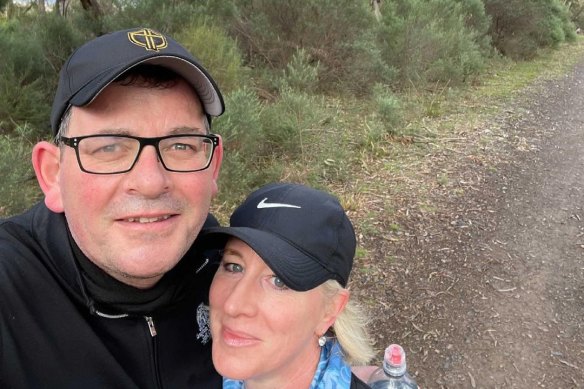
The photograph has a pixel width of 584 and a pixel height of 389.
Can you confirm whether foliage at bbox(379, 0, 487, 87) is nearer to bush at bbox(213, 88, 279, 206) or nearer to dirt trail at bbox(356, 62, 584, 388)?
dirt trail at bbox(356, 62, 584, 388)

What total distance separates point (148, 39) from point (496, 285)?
407 centimetres

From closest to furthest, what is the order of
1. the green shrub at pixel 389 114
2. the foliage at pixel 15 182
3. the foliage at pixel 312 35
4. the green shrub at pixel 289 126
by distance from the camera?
1. the foliage at pixel 15 182
2. the green shrub at pixel 289 126
3. the green shrub at pixel 389 114
4. the foliage at pixel 312 35

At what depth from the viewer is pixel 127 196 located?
143cm

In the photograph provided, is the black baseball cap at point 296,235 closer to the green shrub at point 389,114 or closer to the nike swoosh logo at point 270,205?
the nike swoosh logo at point 270,205

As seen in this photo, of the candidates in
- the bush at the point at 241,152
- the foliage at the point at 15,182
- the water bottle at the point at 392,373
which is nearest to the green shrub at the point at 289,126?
the bush at the point at 241,152

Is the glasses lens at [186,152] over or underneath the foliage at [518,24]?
over

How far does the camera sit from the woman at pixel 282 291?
1.59 meters

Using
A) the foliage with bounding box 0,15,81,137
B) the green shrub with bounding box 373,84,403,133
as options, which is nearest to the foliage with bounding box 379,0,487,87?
the green shrub with bounding box 373,84,403,133

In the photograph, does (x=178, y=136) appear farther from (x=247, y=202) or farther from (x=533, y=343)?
(x=533, y=343)

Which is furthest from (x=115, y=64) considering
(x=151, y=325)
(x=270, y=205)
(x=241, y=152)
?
(x=241, y=152)

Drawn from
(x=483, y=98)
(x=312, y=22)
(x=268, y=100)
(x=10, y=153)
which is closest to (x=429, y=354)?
(x=10, y=153)

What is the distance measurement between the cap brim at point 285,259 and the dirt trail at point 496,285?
2322 millimetres

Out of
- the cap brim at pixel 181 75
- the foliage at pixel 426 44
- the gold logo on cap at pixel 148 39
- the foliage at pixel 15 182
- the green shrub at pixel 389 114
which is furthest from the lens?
the foliage at pixel 426 44

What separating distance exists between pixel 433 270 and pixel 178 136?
3720mm
